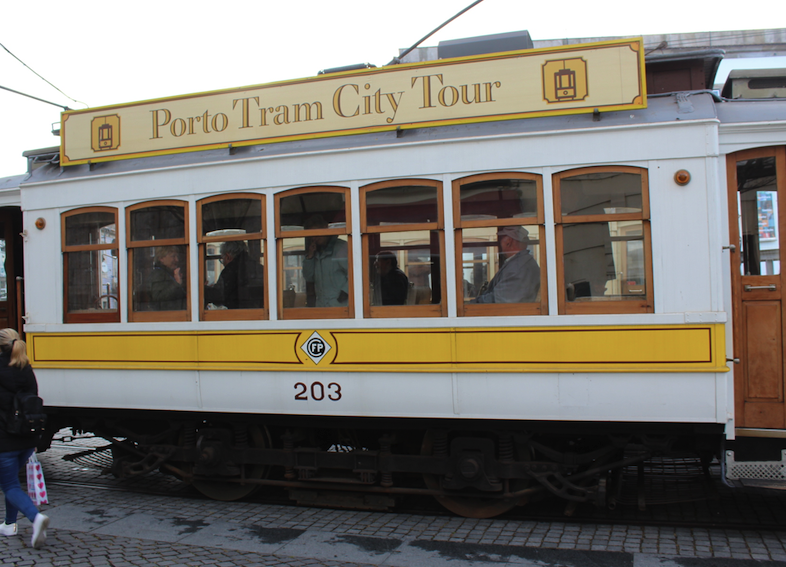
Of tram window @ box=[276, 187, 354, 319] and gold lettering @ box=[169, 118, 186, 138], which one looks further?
gold lettering @ box=[169, 118, 186, 138]

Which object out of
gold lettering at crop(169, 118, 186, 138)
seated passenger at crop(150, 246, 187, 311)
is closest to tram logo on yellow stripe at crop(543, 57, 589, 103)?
gold lettering at crop(169, 118, 186, 138)

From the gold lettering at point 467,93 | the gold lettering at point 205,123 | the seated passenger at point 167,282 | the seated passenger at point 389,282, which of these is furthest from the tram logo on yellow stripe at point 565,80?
the seated passenger at point 167,282

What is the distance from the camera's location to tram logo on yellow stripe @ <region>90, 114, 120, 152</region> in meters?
5.61

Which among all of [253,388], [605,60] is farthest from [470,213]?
[253,388]

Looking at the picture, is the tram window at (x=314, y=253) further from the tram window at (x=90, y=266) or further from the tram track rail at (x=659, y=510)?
the tram window at (x=90, y=266)

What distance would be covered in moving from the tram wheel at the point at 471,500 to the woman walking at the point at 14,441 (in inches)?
111

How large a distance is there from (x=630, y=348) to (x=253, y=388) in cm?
294

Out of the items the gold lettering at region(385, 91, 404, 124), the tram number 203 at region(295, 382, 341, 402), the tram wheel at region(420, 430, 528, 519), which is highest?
the gold lettering at region(385, 91, 404, 124)

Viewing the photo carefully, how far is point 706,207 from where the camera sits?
418cm

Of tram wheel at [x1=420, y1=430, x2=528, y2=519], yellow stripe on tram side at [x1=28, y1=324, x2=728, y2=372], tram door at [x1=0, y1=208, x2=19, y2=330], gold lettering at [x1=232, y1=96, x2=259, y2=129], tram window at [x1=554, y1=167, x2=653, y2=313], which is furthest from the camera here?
tram door at [x1=0, y1=208, x2=19, y2=330]

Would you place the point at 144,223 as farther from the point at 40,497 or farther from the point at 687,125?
the point at 687,125

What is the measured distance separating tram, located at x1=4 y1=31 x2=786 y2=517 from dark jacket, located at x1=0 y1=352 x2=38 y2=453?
99 centimetres

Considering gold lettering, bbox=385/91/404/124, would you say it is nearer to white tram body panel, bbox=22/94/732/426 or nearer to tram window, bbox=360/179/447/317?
white tram body panel, bbox=22/94/732/426

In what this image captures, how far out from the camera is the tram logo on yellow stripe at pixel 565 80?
14.7ft
